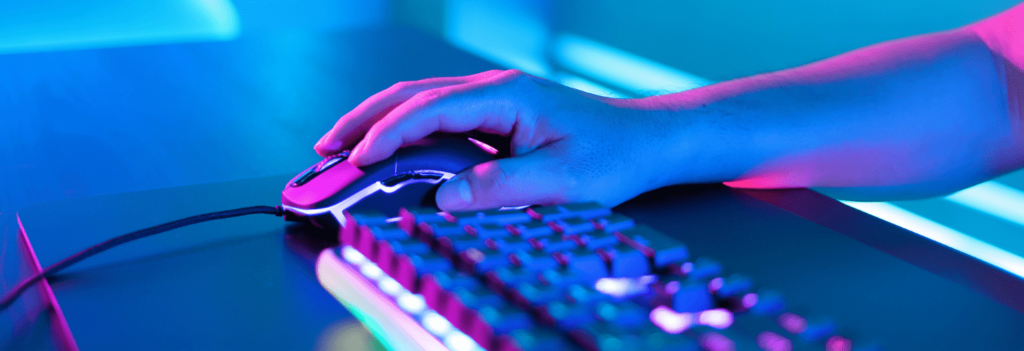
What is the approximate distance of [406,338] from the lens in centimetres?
36

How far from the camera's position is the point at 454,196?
0.57 m

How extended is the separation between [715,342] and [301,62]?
2.69 metres

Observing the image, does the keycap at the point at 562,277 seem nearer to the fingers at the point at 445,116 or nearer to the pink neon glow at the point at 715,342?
the pink neon glow at the point at 715,342

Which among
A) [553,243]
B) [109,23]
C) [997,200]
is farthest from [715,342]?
[109,23]

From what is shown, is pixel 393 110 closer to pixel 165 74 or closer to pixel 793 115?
pixel 793 115

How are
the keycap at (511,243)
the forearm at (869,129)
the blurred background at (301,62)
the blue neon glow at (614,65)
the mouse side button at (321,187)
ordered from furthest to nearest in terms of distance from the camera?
the blue neon glow at (614,65) < the blurred background at (301,62) < the forearm at (869,129) < the mouse side button at (321,187) < the keycap at (511,243)

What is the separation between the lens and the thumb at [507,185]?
1.88ft

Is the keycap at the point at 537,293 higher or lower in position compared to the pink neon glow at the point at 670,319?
higher

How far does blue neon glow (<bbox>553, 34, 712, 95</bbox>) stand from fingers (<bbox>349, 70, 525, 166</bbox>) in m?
2.10

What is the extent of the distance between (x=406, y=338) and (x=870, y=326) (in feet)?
0.85

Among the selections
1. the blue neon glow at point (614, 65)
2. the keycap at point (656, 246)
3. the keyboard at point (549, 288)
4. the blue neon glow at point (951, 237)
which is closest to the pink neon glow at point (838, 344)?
the keyboard at point (549, 288)

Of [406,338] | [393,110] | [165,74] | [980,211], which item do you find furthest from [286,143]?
[980,211]

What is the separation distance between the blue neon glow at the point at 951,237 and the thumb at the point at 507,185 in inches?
50.9

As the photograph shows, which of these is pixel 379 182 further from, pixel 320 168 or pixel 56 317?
pixel 56 317
